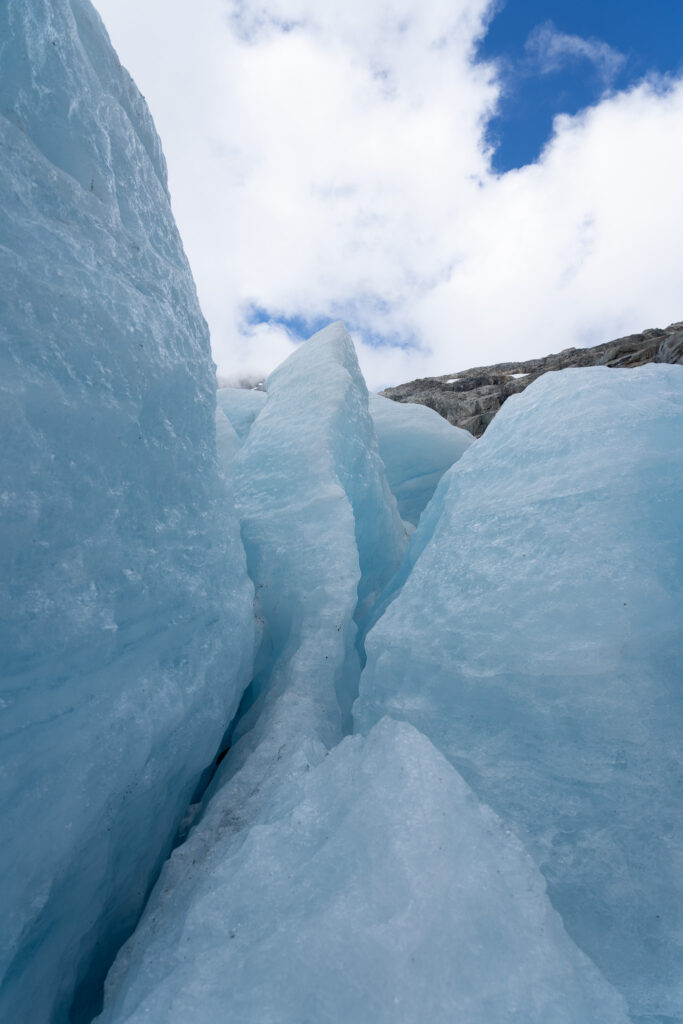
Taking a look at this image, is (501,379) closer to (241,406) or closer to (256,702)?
(241,406)

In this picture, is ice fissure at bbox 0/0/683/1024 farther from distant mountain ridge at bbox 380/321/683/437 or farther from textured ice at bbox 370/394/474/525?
distant mountain ridge at bbox 380/321/683/437

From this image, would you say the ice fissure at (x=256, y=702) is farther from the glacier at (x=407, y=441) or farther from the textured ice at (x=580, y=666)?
the glacier at (x=407, y=441)

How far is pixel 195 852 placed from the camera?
4.91 ft

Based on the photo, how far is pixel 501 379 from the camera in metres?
18.6

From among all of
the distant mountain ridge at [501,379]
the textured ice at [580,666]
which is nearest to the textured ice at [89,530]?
the textured ice at [580,666]

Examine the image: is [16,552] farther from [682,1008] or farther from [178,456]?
[682,1008]

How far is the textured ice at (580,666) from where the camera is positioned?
1330mm

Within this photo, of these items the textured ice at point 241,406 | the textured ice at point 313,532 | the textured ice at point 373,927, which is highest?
the textured ice at point 241,406

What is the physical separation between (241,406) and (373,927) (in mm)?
4313

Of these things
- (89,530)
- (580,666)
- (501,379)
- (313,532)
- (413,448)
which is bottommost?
(580,666)

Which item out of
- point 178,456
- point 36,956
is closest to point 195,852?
point 36,956

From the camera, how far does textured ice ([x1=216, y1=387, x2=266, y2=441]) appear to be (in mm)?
4703

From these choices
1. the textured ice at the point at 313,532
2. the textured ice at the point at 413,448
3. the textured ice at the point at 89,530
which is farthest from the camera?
the textured ice at the point at 413,448

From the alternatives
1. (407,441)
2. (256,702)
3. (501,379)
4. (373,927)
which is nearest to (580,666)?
(373,927)
